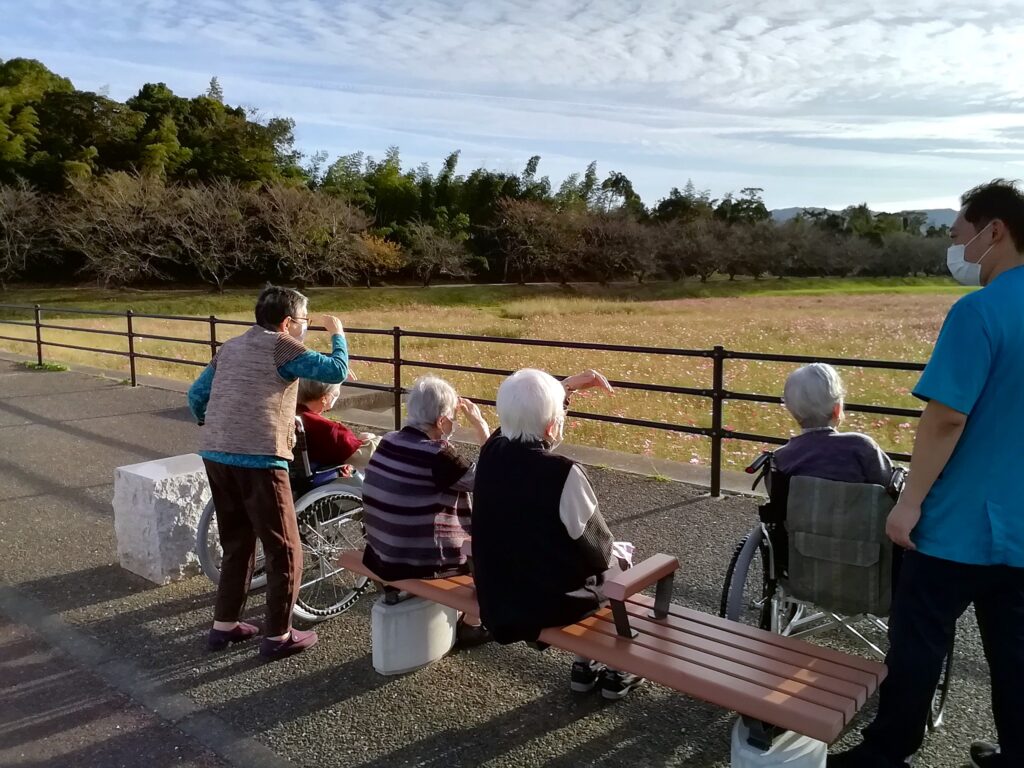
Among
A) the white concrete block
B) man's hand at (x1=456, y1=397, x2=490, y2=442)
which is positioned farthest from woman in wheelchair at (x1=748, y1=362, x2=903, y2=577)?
the white concrete block

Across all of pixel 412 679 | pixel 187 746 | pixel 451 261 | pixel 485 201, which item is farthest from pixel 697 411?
pixel 485 201

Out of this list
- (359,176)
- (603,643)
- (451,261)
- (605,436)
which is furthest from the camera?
(359,176)

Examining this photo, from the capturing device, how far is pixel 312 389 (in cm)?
390

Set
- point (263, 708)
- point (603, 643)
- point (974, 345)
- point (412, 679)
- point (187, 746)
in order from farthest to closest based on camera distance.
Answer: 1. point (412, 679)
2. point (263, 708)
3. point (187, 746)
4. point (603, 643)
5. point (974, 345)

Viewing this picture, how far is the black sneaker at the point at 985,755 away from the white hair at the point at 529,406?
1.74 m

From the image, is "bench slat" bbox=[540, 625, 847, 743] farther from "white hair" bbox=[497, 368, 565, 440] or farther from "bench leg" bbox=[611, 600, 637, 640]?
"white hair" bbox=[497, 368, 565, 440]

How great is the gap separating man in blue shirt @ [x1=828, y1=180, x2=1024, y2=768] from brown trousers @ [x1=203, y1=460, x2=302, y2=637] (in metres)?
2.34

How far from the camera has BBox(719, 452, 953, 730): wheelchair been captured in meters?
2.74

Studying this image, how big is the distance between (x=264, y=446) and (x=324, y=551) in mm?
899

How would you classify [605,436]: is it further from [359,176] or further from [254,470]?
[359,176]

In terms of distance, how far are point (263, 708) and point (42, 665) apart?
1138 millimetres

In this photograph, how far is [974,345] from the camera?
2.11 meters

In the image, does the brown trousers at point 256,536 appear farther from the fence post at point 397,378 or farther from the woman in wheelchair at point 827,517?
the fence post at point 397,378

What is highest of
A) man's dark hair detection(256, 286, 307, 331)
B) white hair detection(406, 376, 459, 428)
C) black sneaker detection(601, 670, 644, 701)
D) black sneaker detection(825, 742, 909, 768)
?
man's dark hair detection(256, 286, 307, 331)
